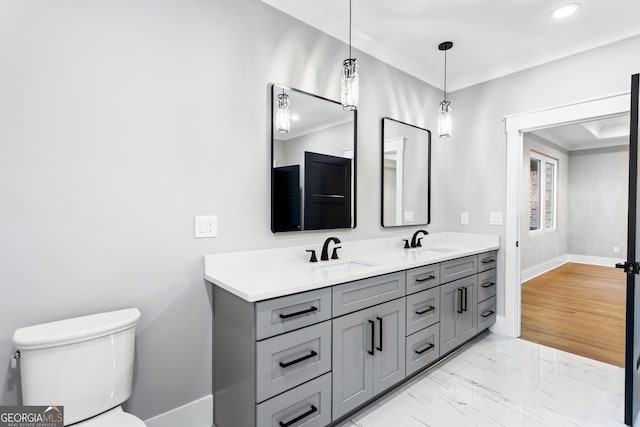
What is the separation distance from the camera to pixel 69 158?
1424 millimetres

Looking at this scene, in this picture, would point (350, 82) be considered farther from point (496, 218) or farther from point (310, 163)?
point (496, 218)

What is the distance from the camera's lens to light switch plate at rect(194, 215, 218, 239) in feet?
5.86

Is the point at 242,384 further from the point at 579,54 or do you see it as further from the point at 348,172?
the point at 579,54

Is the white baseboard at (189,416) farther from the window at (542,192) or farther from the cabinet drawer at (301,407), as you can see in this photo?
the window at (542,192)

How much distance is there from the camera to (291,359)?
1.52m

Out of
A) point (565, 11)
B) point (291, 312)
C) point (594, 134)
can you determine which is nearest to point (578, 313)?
point (565, 11)

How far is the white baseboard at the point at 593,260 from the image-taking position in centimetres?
633

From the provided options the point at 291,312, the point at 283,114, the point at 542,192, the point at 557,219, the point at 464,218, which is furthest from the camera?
the point at 557,219

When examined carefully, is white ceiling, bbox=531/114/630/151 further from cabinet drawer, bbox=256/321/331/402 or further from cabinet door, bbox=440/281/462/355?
cabinet drawer, bbox=256/321/331/402

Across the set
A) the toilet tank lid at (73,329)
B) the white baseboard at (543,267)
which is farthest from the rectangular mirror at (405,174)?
the white baseboard at (543,267)

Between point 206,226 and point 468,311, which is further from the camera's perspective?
point 468,311

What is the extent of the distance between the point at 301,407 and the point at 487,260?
2.25 m

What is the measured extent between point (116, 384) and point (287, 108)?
1.73m

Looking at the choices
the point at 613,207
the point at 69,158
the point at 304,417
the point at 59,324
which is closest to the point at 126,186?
the point at 69,158
